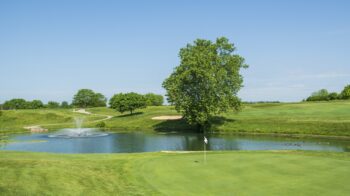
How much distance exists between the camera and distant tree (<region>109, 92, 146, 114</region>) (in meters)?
99.4

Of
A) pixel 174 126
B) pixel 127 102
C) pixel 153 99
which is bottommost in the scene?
pixel 174 126

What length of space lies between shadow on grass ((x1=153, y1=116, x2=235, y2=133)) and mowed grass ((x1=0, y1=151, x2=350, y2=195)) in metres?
45.2

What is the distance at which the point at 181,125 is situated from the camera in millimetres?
73625

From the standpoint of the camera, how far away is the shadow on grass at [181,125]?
68600 mm

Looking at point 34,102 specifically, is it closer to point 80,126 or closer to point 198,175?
point 80,126

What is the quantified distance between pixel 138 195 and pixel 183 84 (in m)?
49.0

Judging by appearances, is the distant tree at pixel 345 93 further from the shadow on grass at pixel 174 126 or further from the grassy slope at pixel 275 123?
the shadow on grass at pixel 174 126

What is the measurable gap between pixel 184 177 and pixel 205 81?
148ft

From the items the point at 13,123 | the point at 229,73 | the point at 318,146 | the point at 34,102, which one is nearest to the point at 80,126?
the point at 13,123

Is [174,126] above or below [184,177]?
below

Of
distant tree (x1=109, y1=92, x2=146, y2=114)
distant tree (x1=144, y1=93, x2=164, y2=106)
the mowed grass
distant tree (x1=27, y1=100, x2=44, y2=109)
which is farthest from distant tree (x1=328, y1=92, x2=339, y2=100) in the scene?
distant tree (x1=27, y1=100, x2=44, y2=109)

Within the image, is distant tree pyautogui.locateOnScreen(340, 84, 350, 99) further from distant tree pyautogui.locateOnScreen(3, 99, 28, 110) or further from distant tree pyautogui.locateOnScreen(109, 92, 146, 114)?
distant tree pyautogui.locateOnScreen(3, 99, 28, 110)

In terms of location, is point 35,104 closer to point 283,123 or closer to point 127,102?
point 127,102

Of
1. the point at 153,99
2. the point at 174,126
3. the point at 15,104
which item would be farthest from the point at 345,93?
the point at 15,104
